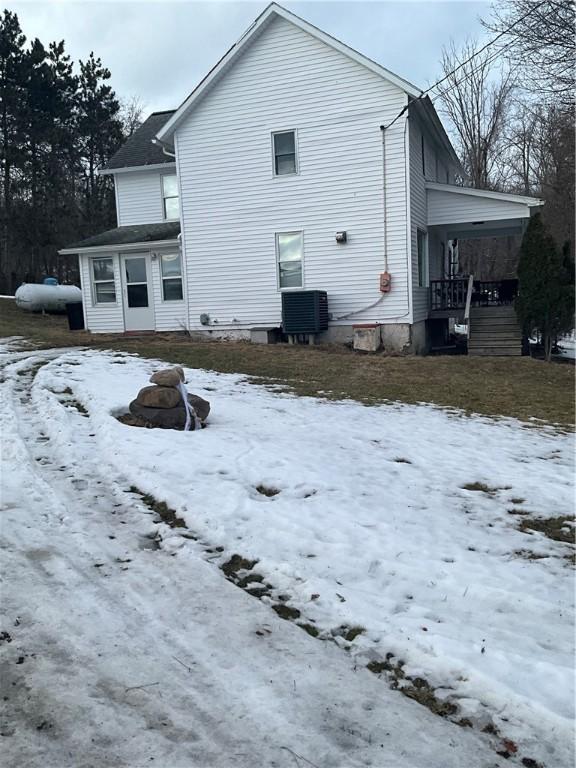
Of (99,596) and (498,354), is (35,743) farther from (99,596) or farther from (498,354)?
(498,354)

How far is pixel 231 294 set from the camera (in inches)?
637

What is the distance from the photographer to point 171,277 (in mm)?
17094

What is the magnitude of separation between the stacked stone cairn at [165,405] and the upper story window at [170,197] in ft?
42.0

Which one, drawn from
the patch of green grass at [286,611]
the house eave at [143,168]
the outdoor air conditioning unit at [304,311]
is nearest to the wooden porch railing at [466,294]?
the outdoor air conditioning unit at [304,311]

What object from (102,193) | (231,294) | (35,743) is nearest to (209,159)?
(231,294)

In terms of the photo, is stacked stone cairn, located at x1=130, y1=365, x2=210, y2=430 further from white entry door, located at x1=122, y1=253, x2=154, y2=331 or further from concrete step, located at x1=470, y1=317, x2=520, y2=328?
white entry door, located at x1=122, y1=253, x2=154, y2=331

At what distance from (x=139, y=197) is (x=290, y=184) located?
6.27 meters

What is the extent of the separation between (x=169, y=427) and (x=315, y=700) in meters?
4.54

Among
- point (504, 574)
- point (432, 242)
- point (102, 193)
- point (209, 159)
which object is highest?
point (102, 193)

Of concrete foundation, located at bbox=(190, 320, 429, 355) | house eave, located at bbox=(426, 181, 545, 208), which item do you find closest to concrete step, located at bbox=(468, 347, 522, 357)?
concrete foundation, located at bbox=(190, 320, 429, 355)

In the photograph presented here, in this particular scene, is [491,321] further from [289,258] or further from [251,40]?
[251,40]

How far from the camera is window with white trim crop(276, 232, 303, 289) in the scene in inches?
609

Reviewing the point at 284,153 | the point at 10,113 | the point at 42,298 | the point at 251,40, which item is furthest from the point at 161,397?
the point at 10,113

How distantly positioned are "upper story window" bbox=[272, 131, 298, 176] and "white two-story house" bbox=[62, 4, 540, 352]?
0.03 metres
